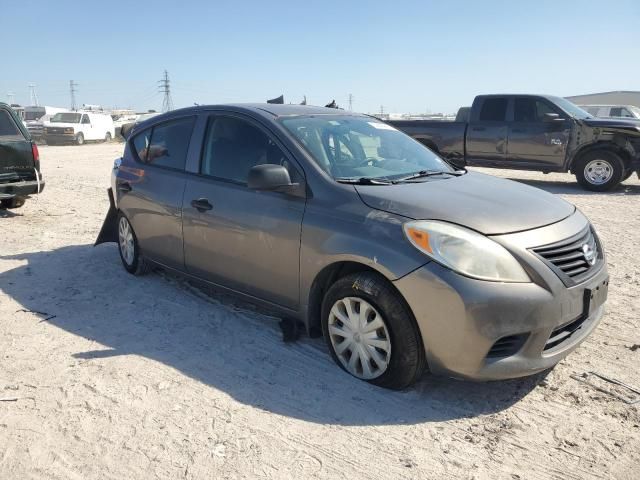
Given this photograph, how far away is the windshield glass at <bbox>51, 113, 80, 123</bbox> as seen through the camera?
2953cm

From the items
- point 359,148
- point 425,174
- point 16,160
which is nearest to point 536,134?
point 425,174

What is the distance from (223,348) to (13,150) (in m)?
6.42

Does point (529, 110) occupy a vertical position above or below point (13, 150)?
above

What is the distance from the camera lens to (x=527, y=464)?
2688mm

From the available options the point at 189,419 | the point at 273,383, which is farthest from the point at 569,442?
the point at 189,419

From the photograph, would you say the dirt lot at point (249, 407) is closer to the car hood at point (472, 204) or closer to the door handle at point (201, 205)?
the door handle at point (201, 205)

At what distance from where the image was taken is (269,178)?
358 cm

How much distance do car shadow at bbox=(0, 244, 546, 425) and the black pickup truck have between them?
8497 millimetres

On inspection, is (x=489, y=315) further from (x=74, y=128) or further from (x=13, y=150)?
(x=74, y=128)

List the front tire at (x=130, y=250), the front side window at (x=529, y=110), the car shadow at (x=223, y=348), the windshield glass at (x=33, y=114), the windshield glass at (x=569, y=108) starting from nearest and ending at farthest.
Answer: the car shadow at (x=223, y=348) → the front tire at (x=130, y=250) → the windshield glass at (x=569, y=108) → the front side window at (x=529, y=110) → the windshield glass at (x=33, y=114)

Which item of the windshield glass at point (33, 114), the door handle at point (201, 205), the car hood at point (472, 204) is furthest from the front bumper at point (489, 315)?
the windshield glass at point (33, 114)

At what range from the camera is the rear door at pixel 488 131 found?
11.8m

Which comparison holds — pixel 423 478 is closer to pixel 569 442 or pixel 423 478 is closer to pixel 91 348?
pixel 569 442

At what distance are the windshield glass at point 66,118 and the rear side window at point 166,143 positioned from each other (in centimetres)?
2736
